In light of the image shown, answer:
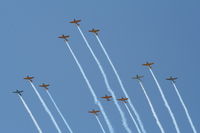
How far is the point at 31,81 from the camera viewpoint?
385 ft

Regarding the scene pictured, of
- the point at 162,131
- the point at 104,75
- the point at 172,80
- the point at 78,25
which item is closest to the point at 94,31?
the point at 78,25

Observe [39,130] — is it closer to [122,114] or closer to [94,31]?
[122,114]

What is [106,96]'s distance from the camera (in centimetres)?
11681

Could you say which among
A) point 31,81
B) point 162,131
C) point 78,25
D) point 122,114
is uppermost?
point 78,25

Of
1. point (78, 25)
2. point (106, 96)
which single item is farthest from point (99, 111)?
point (78, 25)

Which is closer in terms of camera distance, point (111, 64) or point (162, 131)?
point (162, 131)

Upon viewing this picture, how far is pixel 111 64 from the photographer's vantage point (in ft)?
375

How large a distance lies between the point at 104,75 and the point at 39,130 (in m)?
19.4

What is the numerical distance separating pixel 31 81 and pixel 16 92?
5163 mm

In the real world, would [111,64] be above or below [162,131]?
above

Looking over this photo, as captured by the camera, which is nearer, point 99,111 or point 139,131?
point 139,131

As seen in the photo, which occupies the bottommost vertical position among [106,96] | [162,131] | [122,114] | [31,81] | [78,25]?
[162,131]

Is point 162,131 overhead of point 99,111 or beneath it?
beneath

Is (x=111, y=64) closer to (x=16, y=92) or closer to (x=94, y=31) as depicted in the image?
(x=94, y=31)
